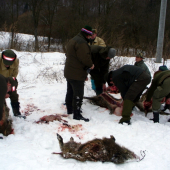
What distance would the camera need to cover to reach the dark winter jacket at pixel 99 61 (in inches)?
Result: 161

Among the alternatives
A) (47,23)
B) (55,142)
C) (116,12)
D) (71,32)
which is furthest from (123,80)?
(47,23)

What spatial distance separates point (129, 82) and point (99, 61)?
3.57ft

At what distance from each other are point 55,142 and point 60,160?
1.45 feet

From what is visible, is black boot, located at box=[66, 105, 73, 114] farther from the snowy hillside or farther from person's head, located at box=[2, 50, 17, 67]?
person's head, located at box=[2, 50, 17, 67]

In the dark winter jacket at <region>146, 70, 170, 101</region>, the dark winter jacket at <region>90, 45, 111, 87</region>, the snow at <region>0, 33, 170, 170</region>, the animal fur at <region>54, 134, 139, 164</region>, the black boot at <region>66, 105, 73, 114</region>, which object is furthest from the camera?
the dark winter jacket at <region>90, 45, 111, 87</region>

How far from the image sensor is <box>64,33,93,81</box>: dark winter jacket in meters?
3.26

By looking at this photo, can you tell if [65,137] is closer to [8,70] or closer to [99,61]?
[8,70]

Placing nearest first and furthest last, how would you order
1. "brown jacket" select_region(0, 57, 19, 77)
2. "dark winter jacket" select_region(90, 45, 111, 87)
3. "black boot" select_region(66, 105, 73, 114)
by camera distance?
"brown jacket" select_region(0, 57, 19, 77), "black boot" select_region(66, 105, 73, 114), "dark winter jacket" select_region(90, 45, 111, 87)

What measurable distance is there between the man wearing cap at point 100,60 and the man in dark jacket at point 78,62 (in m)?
0.71

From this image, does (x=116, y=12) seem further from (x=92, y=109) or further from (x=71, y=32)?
(x=92, y=109)

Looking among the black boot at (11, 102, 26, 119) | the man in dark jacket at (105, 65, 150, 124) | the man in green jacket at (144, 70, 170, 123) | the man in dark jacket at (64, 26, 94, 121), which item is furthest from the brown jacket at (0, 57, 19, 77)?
the man in green jacket at (144, 70, 170, 123)

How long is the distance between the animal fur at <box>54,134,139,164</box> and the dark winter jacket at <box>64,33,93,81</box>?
1245mm

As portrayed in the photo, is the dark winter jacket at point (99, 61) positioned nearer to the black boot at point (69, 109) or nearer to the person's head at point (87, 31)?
the person's head at point (87, 31)

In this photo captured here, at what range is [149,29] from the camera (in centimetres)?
1778
